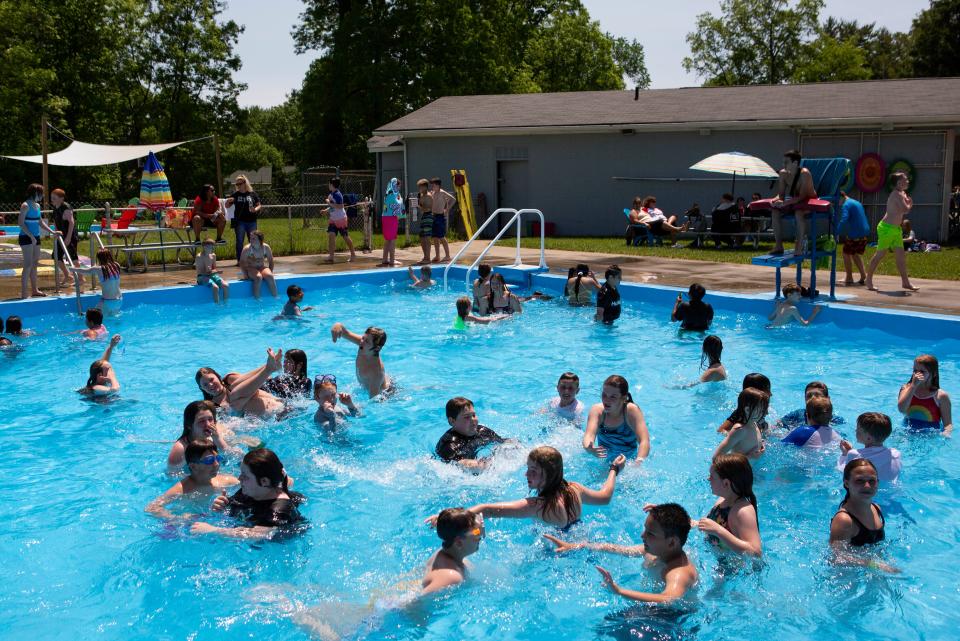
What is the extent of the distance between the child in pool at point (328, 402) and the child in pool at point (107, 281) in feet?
23.8

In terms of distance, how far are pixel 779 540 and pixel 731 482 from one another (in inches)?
41.8

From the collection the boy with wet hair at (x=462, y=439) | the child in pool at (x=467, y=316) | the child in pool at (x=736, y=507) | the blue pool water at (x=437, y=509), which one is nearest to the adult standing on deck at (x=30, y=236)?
the blue pool water at (x=437, y=509)

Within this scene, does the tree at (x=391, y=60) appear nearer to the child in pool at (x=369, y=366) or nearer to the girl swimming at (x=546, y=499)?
the child in pool at (x=369, y=366)

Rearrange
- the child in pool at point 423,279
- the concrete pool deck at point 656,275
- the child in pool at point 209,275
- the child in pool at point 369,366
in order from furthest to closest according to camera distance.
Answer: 1. the child in pool at point 423,279
2. the child in pool at point 209,275
3. the concrete pool deck at point 656,275
4. the child in pool at point 369,366

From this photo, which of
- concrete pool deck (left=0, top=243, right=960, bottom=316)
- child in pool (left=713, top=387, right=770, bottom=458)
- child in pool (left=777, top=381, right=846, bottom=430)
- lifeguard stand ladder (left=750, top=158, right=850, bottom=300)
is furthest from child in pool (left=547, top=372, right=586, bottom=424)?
concrete pool deck (left=0, top=243, right=960, bottom=316)

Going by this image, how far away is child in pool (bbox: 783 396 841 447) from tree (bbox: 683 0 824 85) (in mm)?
53580

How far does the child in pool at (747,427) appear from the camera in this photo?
21.0ft

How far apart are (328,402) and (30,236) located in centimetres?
860

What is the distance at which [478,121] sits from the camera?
26.5 meters

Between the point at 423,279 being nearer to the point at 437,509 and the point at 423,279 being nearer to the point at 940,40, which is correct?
the point at 437,509

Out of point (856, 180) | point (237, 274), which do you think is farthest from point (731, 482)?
point (856, 180)

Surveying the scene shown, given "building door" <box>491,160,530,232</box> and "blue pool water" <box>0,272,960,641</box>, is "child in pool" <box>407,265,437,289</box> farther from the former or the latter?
"building door" <box>491,160,530,232</box>

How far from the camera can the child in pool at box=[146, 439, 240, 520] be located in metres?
5.91

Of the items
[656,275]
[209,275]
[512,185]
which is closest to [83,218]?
[209,275]
